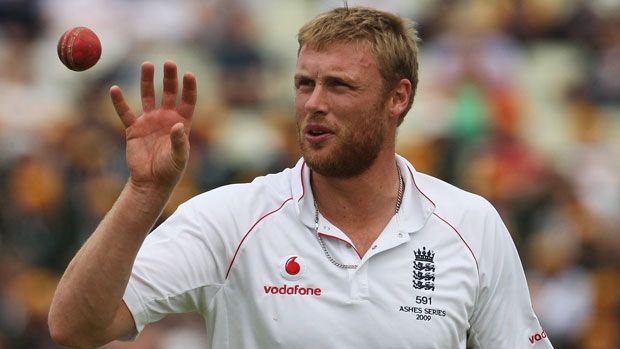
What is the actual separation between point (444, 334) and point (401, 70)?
1060 millimetres

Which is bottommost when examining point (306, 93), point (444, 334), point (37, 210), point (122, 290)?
point (37, 210)

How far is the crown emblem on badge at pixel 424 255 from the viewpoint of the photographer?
4691 mm

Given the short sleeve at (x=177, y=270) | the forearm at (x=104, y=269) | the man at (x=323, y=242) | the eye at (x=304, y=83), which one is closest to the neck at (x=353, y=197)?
the man at (x=323, y=242)

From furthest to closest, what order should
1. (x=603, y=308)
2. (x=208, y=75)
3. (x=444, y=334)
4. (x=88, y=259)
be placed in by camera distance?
1. (x=208, y=75)
2. (x=603, y=308)
3. (x=444, y=334)
4. (x=88, y=259)

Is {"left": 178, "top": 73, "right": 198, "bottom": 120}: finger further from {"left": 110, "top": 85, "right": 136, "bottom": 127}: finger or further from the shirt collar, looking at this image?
the shirt collar

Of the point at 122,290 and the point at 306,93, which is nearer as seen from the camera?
the point at 122,290

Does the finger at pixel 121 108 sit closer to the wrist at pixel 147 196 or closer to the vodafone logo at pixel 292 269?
the wrist at pixel 147 196

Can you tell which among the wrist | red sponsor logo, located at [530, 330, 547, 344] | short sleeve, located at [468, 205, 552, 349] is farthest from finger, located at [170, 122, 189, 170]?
red sponsor logo, located at [530, 330, 547, 344]

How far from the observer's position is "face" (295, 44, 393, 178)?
464cm

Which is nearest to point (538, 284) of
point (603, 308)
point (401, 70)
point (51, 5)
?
point (603, 308)

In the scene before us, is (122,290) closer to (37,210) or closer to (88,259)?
(88,259)

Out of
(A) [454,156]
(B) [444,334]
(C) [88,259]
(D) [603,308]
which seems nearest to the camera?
(C) [88,259]

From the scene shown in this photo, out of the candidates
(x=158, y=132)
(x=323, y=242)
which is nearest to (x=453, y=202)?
(x=323, y=242)

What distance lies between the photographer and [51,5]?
12805 millimetres
